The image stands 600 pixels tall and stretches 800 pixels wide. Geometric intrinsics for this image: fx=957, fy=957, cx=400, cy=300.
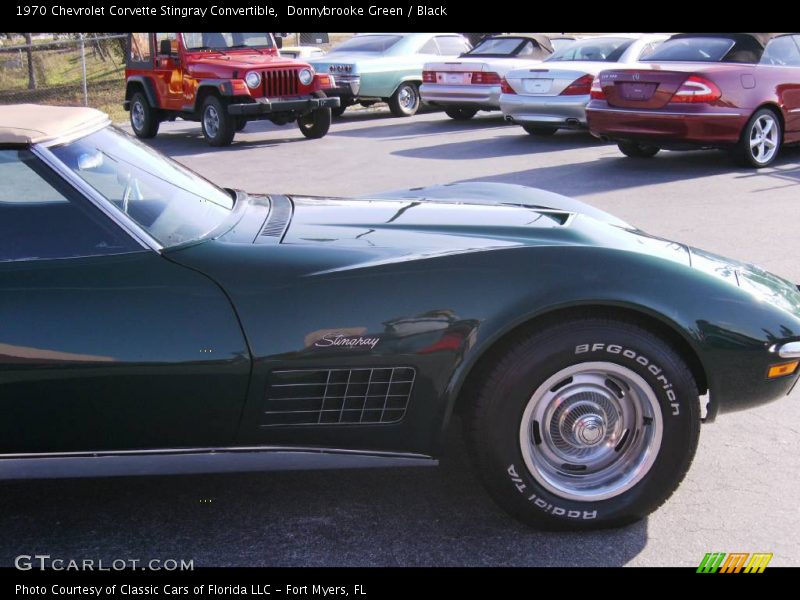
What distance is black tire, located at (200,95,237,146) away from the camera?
13.5 metres

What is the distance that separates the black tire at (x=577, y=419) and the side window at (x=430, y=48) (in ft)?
48.9

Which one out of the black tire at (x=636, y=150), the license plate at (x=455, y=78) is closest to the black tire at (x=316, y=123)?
the license plate at (x=455, y=78)

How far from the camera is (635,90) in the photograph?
10102 mm


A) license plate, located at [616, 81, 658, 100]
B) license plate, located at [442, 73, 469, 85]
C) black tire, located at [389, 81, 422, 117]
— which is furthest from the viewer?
black tire, located at [389, 81, 422, 117]

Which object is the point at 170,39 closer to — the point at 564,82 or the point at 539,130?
the point at 539,130

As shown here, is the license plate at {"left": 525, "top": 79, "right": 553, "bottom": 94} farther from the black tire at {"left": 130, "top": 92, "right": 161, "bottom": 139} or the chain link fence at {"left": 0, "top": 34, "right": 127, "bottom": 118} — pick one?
the chain link fence at {"left": 0, "top": 34, "right": 127, "bottom": 118}

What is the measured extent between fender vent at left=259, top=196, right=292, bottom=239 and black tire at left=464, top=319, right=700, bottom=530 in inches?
34.9

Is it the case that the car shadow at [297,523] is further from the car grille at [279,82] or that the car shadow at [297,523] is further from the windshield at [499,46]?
the windshield at [499,46]

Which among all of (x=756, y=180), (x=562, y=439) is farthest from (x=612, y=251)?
(x=756, y=180)

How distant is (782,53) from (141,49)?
930 cm

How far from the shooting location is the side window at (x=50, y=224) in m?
2.99

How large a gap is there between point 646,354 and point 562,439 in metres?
0.39

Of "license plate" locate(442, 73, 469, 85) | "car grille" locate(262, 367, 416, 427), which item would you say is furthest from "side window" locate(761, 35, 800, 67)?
"car grille" locate(262, 367, 416, 427)

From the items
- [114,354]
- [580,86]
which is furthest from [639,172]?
[114,354]
